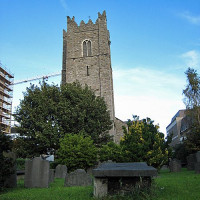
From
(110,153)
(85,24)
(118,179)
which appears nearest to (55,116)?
(110,153)

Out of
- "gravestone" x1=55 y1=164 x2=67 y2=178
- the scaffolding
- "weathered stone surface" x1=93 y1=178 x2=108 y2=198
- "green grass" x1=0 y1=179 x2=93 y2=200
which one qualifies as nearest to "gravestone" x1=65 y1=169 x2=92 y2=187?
"green grass" x1=0 y1=179 x2=93 y2=200

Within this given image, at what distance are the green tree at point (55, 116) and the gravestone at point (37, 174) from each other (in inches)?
425

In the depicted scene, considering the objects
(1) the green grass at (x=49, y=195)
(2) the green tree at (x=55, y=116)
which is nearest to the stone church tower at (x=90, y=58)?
(2) the green tree at (x=55, y=116)

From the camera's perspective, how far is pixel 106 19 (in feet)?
114

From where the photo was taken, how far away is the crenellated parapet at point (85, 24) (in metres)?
34.2

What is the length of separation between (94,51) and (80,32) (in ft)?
14.3

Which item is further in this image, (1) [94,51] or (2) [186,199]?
(1) [94,51]

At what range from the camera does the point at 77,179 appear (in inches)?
380

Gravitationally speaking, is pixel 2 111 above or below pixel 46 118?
above

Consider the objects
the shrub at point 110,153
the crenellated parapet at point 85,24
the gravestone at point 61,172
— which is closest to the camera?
the gravestone at point 61,172

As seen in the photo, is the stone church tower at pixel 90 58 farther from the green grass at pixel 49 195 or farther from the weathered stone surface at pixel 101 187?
the weathered stone surface at pixel 101 187

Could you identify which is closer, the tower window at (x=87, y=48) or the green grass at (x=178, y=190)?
the green grass at (x=178, y=190)

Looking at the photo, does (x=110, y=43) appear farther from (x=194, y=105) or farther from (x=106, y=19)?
(x=194, y=105)

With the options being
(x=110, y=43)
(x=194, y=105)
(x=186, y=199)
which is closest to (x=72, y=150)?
(x=186, y=199)
